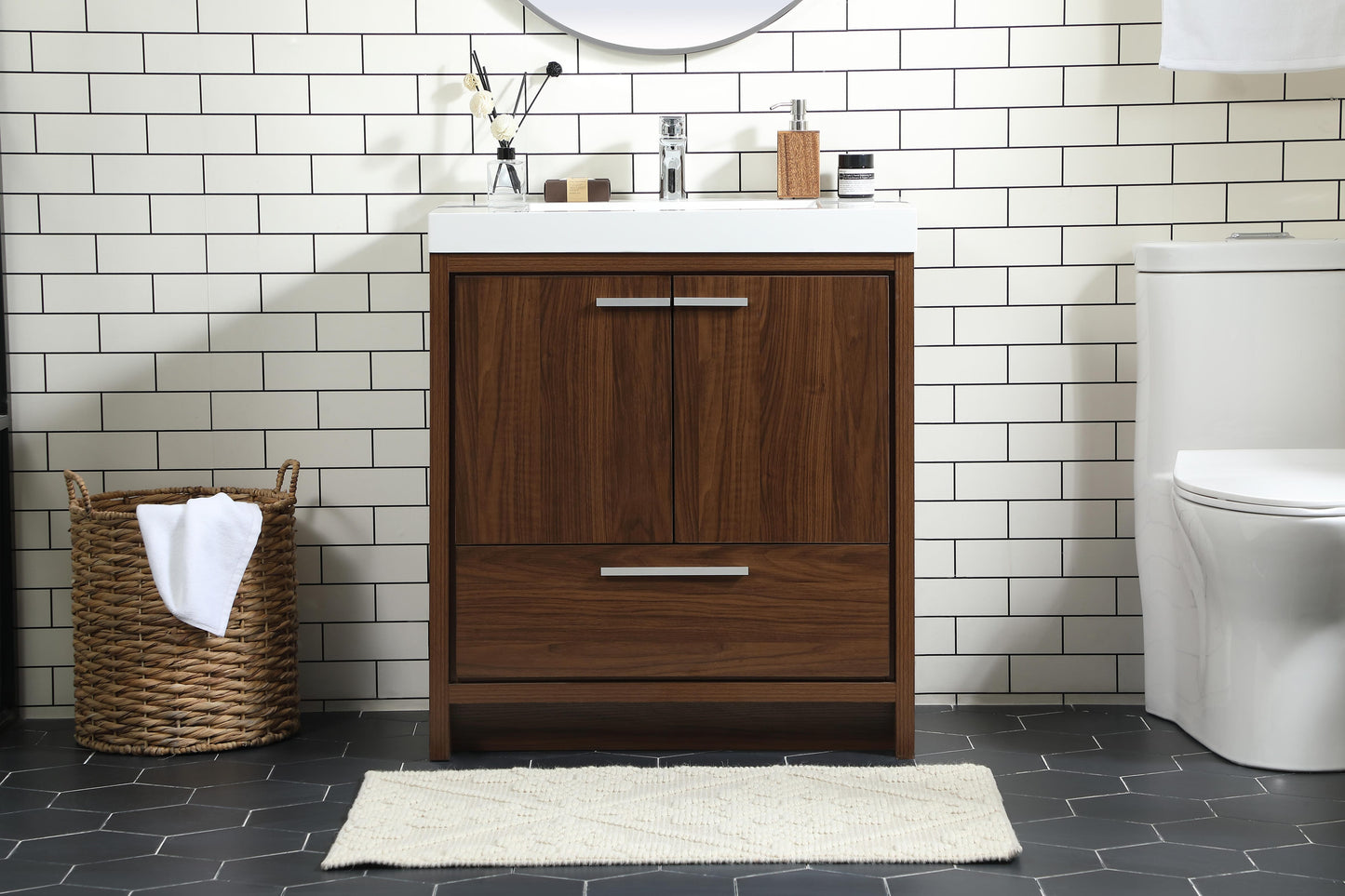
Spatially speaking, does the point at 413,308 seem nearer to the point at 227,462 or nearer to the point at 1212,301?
the point at 227,462

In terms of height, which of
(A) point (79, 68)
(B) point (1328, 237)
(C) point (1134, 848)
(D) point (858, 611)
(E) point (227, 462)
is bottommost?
(C) point (1134, 848)

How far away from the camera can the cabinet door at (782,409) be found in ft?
7.29

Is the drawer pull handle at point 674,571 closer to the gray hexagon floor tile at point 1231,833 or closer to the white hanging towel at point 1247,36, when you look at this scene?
the gray hexagon floor tile at point 1231,833

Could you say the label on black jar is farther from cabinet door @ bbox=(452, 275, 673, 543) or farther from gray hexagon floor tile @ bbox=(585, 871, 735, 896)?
gray hexagon floor tile @ bbox=(585, 871, 735, 896)

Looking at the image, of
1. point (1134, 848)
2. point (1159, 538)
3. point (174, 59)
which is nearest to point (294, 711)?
point (174, 59)

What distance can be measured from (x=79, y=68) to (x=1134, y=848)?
2.45 m

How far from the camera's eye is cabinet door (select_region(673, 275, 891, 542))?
222 centimetres

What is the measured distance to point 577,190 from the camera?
256 cm

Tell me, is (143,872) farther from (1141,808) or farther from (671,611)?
(1141,808)

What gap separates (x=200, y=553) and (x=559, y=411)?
707 mm

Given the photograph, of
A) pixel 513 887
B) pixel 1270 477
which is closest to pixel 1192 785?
pixel 1270 477

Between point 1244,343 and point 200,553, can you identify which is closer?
point 200,553

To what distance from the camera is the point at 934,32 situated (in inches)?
102

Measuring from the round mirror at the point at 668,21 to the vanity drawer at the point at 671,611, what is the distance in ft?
3.50
